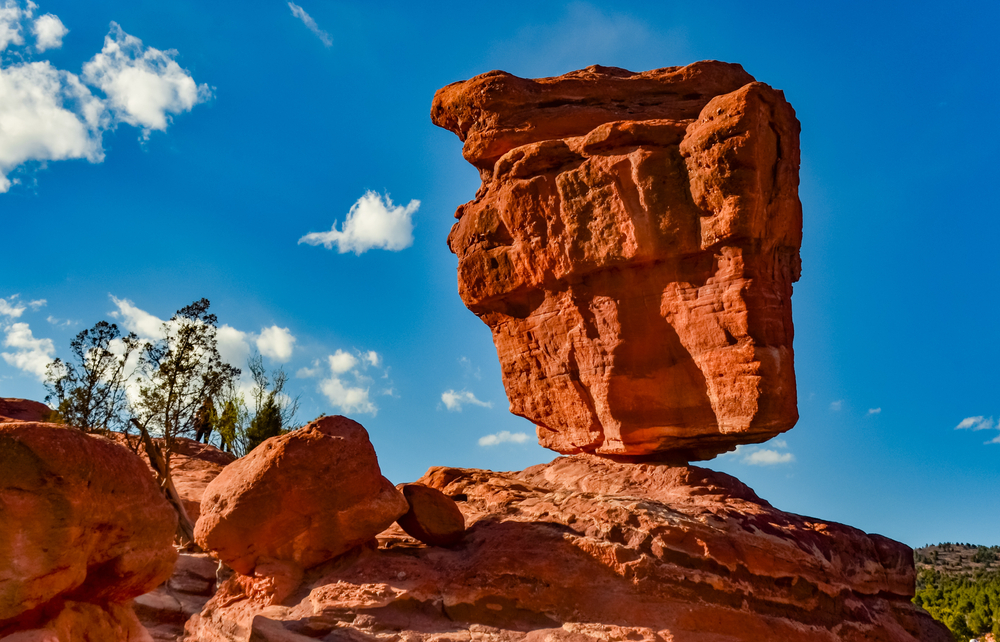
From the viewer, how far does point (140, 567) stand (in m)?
7.24

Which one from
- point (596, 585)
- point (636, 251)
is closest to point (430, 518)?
point (596, 585)

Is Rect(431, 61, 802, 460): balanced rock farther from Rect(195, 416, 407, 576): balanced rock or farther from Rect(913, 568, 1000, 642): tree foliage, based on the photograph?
Rect(913, 568, 1000, 642): tree foliage

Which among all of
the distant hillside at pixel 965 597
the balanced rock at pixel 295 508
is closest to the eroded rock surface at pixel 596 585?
the balanced rock at pixel 295 508

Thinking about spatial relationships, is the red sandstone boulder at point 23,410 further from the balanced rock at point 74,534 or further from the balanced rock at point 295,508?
the balanced rock at point 74,534

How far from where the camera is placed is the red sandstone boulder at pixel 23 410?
31997 mm

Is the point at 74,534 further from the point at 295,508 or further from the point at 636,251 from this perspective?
the point at 636,251

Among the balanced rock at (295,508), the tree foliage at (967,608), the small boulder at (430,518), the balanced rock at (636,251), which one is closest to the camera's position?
the balanced rock at (295,508)

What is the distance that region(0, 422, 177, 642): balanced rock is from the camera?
630cm

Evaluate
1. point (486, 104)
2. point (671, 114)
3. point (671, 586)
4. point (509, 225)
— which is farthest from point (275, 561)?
point (671, 114)

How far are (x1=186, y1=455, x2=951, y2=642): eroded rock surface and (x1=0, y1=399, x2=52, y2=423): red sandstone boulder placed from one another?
2606 centimetres

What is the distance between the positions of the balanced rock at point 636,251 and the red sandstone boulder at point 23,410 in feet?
83.6

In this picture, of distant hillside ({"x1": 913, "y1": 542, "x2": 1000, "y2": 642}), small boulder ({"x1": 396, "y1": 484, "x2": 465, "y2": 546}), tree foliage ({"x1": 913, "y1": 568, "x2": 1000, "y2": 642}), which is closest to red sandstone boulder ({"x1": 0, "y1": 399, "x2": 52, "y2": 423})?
small boulder ({"x1": 396, "y1": 484, "x2": 465, "y2": 546})

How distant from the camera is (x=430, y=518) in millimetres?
12336

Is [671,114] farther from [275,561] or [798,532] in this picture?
[275,561]
